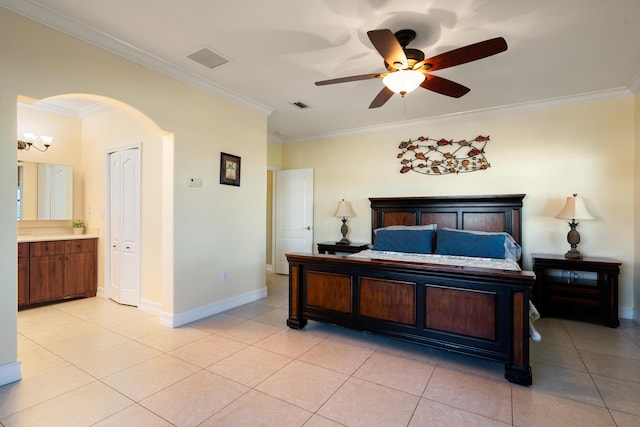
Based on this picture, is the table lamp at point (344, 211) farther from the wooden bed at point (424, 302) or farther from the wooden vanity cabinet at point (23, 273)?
the wooden vanity cabinet at point (23, 273)

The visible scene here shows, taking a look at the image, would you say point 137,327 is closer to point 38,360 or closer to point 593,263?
point 38,360

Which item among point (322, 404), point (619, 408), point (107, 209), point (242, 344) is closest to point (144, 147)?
point (107, 209)

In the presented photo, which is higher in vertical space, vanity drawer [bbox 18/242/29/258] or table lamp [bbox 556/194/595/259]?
table lamp [bbox 556/194/595/259]

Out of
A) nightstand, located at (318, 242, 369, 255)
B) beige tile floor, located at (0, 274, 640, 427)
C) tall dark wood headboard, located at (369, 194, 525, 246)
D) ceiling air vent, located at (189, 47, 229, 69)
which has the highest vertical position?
ceiling air vent, located at (189, 47, 229, 69)

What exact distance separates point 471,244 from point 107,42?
426 cm

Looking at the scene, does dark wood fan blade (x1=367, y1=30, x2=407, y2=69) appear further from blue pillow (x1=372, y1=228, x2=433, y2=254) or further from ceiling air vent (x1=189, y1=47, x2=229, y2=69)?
blue pillow (x1=372, y1=228, x2=433, y2=254)

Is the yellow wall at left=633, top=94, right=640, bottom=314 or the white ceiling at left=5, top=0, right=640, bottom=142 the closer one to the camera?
the white ceiling at left=5, top=0, right=640, bottom=142

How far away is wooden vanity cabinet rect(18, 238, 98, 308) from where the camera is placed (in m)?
4.01

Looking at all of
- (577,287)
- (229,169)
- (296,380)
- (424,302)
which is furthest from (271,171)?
(577,287)

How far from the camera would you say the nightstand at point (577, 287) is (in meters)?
3.50

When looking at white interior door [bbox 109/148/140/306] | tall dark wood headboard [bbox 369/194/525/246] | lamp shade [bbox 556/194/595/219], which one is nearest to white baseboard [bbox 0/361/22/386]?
white interior door [bbox 109/148/140/306]

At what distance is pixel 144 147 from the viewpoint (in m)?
3.91

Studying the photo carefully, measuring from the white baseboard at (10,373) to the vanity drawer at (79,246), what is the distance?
246 cm

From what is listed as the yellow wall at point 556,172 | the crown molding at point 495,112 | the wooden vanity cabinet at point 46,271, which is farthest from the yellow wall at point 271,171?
the wooden vanity cabinet at point 46,271
